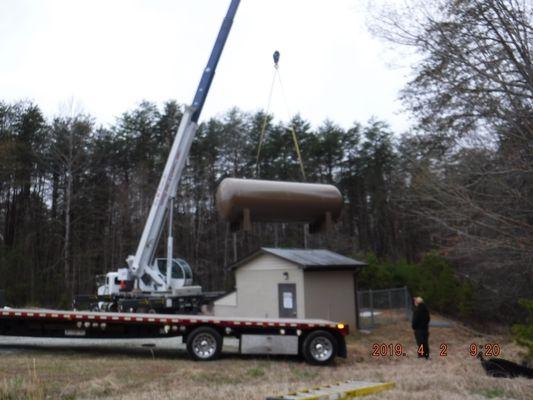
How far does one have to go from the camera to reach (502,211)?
1065 centimetres

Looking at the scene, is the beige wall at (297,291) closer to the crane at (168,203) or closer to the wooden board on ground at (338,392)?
the crane at (168,203)

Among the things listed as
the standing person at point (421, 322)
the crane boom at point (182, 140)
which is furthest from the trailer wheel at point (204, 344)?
the crane boom at point (182, 140)

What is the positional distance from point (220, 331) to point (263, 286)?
20.3ft

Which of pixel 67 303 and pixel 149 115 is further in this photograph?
pixel 149 115

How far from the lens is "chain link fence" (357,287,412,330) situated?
21.2 meters

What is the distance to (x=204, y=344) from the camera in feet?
43.6

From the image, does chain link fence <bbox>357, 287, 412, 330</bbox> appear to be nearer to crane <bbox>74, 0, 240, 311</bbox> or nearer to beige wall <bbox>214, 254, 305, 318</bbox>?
beige wall <bbox>214, 254, 305, 318</bbox>

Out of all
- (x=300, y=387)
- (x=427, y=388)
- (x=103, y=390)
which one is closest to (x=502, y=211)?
(x=427, y=388)

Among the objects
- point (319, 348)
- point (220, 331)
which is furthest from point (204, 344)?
point (319, 348)

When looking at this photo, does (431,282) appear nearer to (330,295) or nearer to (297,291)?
(330,295)

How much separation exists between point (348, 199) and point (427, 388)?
3977cm

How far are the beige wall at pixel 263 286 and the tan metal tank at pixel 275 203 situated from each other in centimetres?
930

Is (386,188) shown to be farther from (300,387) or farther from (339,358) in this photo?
(300,387)

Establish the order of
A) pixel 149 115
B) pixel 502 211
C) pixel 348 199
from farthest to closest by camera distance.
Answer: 1. pixel 348 199
2. pixel 149 115
3. pixel 502 211
